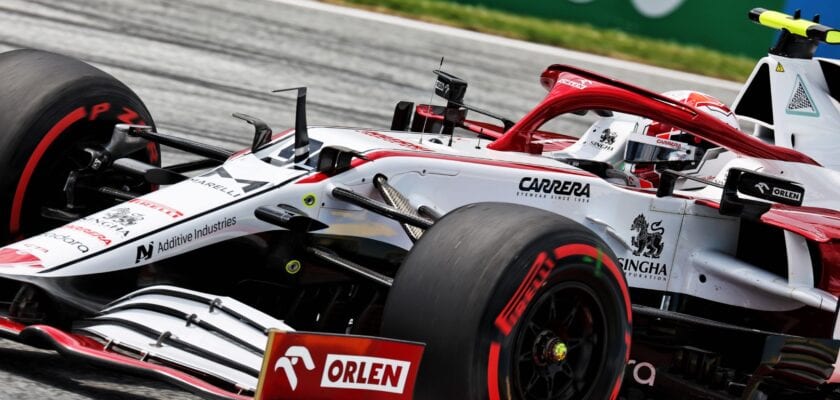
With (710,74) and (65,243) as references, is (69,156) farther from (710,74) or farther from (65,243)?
(710,74)

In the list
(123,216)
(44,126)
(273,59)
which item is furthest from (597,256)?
(273,59)

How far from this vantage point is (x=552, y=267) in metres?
4.15

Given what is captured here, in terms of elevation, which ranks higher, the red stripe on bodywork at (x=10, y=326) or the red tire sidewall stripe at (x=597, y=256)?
the red tire sidewall stripe at (x=597, y=256)

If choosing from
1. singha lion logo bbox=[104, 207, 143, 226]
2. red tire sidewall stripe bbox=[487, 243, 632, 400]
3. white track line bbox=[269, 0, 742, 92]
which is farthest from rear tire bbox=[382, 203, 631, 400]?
white track line bbox=[269, 0, 742, 92]

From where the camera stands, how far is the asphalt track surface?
10305 millimetres

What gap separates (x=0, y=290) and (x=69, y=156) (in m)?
0.99

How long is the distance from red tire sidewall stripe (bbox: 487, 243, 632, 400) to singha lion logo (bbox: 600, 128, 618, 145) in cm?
172

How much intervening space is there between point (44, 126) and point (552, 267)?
2.19m

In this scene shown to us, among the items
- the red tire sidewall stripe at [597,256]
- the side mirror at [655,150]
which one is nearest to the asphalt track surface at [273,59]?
the side mirror at [655,150]

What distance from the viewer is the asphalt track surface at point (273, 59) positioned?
1030 cm

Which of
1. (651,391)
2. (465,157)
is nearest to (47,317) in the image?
(465,157)

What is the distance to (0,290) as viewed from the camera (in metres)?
4.48

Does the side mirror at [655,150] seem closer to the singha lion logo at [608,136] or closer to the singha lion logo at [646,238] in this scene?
the singha lion logo at [608,136]

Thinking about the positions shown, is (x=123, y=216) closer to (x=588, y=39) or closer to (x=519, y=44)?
(x=519, y=44)
